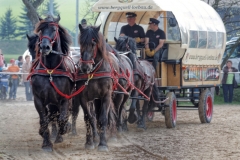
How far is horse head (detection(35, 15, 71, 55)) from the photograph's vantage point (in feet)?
30.4

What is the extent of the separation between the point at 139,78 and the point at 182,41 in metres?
1.35

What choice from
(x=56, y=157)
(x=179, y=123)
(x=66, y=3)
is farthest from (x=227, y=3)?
(x=66, y=3)

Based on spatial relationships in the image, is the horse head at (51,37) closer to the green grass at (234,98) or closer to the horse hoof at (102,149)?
the horse hoof at (102,149)

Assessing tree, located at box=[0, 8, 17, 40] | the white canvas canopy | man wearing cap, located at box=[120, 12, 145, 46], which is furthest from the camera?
tree, located at box=[0, 8, 17, 40]

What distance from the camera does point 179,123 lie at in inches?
564

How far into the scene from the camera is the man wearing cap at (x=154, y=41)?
1314cm

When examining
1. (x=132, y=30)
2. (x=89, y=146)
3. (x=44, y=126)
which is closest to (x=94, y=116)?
(x=89, y=146)

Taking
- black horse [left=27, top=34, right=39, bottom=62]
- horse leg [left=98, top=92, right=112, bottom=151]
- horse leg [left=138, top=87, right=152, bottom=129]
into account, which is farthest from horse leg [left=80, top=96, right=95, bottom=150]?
horse leg [left=138, top=87, right=152, bottom=129]

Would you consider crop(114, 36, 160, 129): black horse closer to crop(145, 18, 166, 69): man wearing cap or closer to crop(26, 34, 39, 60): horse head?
crop(145, 18, 166, 69): man wearing cap

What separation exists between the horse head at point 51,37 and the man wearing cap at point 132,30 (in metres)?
3.56

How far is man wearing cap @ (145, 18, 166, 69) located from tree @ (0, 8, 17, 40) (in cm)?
3371

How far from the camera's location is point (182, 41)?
13.0 m

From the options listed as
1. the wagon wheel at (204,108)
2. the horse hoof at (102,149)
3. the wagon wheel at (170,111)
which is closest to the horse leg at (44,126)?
the horse hoof at (102,149)

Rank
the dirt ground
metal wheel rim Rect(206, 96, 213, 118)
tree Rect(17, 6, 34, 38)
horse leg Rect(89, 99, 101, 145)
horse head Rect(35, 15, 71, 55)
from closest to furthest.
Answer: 1. the dirt ground
2. horse head Rect(35, 15, 71, 55)
3. horse leg Rect(89, 99, 101, 145)
4. metal wheel rim Rect(206, 96, 213, 118)
5. tree Rect(17, 6, 34, 38)
